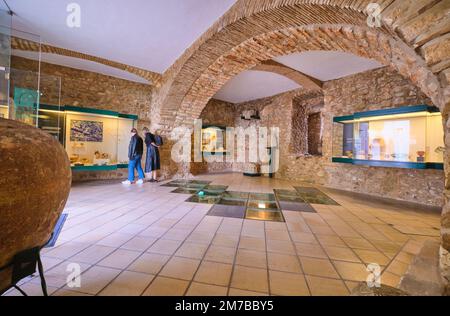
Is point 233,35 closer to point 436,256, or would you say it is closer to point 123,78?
point 436,256

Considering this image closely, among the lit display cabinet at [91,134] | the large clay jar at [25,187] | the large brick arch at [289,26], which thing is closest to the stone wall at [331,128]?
the large brick arch at [289,26]

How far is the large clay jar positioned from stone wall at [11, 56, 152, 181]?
564cm

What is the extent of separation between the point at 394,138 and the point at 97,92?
9342mm

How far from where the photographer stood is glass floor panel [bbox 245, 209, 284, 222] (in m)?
3.29

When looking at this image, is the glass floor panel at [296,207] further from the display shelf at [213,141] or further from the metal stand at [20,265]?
the display shelf at [213,141]

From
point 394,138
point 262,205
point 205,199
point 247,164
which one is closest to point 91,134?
point 205,199

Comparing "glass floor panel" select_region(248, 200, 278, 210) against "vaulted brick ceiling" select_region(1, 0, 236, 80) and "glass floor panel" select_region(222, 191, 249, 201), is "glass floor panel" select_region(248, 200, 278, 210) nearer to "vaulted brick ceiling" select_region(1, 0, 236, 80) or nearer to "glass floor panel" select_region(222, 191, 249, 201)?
"glass floor panel" select_region(222, 191, 249, 201)

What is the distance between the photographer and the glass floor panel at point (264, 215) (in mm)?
3286

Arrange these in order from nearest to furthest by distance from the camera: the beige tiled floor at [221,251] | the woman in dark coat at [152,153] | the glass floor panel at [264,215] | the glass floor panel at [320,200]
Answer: the beige tiled floor at [221,251], the glass floor panel at [264,215], the glass floor panel at [320,200], the woman in dark coat at [152,153]

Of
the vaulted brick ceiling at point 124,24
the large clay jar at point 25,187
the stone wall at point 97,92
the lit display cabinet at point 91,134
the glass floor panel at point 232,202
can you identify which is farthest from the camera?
the stone wall at point 97,92

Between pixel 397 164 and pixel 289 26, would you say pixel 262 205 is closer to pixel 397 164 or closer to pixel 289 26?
pixel 289 26

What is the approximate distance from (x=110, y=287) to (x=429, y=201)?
6.57 metres

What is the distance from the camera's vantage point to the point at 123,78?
723cm

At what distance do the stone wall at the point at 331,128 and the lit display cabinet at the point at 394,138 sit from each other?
1.31 ft
